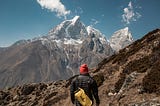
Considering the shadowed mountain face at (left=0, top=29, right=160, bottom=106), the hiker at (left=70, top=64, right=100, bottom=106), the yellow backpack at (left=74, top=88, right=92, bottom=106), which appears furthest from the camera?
the shadowed mountain face at (left=0, top=29, right=160, bottom=106)

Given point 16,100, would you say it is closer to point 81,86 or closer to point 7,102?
point 7,102

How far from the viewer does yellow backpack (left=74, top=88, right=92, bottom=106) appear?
38.8 ft

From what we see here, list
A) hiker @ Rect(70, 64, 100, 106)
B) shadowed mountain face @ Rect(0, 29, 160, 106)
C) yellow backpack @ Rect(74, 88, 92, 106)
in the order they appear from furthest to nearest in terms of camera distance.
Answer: shadowed mountain face @ Rect(0, 29, 160, 106) < hiker @ Rect(70, 64, 100, 106) < yellow backpack @ Rect(74, 88, 92, 106)

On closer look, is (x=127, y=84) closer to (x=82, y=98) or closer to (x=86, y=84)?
(x=86, y=84)

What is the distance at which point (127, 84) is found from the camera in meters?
22.0

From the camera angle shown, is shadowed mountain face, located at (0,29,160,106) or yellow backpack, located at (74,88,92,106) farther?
shadowed mountain face, located at (0,29,160,106)

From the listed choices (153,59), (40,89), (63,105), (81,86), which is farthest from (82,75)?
(40,89)

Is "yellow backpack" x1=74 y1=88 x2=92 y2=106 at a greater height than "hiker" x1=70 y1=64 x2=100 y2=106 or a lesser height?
lesser

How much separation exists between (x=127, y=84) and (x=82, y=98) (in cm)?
1065

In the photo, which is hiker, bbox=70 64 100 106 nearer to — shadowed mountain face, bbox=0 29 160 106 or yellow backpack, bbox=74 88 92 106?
yellow backpack, bbox=74 88 92 106

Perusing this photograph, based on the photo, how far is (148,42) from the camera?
1297 inches

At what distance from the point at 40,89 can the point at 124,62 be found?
61.4 ft

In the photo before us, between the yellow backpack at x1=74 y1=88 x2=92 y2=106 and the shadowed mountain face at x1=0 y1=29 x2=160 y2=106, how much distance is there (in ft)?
14.5

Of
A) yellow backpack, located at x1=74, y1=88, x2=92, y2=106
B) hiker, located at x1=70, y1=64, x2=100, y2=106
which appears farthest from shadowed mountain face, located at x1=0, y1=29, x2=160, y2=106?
yellow backpack, located at x1=74, y1=88, x2=92, y2=106
